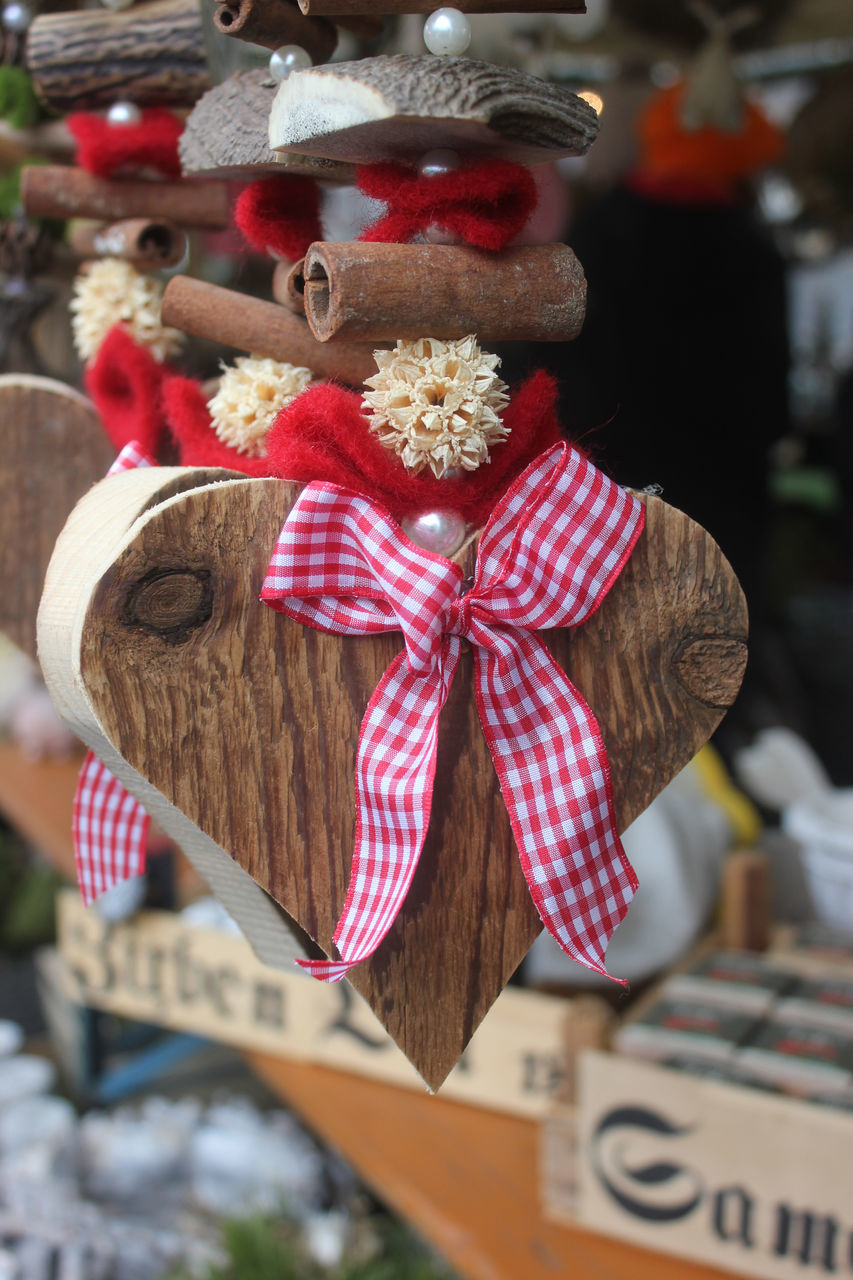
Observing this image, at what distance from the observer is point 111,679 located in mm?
387

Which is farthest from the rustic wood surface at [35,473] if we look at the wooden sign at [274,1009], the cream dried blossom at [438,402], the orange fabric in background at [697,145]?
the orange fabric in background at [697,145]

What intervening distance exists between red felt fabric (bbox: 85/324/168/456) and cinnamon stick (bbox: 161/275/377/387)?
0.05m

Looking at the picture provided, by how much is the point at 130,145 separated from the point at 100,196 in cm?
3

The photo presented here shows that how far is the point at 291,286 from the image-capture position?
1.50 feet

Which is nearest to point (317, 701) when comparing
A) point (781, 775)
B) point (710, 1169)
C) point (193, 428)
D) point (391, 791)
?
point (391, 791)

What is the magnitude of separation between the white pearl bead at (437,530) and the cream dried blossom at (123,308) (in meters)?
0.21

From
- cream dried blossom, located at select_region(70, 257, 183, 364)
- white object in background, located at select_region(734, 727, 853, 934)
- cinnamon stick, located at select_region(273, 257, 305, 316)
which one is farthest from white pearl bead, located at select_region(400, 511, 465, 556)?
white object in background, located at select_region(734, 727, 853, 934)

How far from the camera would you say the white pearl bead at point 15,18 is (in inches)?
26.0

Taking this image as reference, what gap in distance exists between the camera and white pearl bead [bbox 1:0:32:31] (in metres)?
0.66

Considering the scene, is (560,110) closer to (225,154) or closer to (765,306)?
(225,154)

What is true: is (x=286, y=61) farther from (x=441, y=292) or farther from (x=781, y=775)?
(x=781, y=775)

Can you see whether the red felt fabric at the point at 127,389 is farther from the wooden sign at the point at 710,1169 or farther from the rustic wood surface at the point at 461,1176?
the rustic wood surface at the point at 461,1176

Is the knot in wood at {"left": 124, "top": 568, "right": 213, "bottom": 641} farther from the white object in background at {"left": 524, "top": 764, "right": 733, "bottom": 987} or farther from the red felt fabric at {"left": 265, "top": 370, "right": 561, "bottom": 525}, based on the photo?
the white object in background at {"left": 524, "top": 764, "right": 733, "bottom": 987}

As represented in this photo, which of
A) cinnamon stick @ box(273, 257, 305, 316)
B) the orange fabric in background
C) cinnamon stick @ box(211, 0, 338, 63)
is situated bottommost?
cinnamon stick @ box(273, 257, 305, 316)
